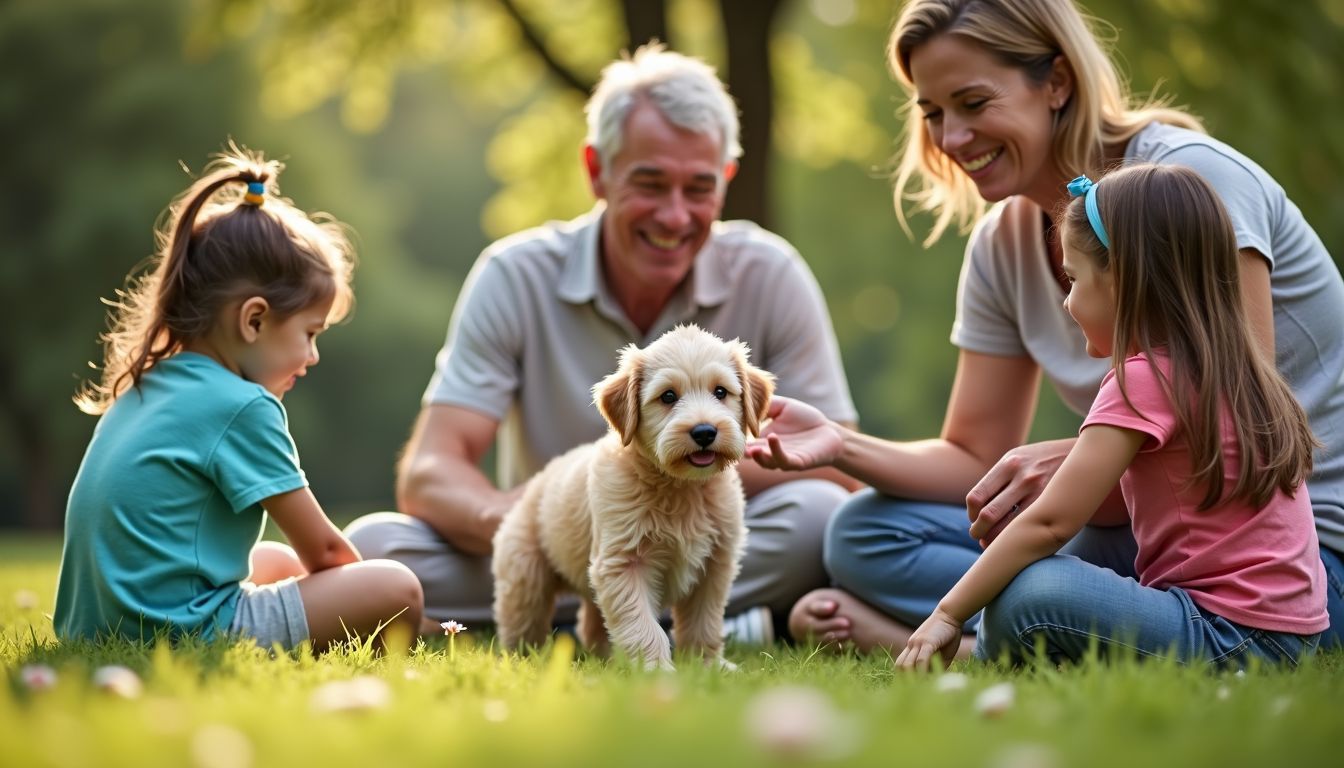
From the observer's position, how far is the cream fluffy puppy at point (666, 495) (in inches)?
152

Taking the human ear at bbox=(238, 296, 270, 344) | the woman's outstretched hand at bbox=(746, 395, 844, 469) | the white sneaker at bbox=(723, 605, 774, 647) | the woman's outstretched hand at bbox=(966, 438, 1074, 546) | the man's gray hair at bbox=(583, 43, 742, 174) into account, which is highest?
the man's gray hair at bbox=(583, 43, 742, 174)

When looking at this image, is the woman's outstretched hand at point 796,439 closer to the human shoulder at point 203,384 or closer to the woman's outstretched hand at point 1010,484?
the woman's outstretched hand at point 1010,484

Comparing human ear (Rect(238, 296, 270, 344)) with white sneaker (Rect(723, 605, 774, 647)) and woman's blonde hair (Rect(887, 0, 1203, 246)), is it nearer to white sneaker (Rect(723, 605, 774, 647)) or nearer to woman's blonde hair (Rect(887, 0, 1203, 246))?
white sneaker (Rect(723, 605, 774, 647))

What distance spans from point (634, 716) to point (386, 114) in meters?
22.0

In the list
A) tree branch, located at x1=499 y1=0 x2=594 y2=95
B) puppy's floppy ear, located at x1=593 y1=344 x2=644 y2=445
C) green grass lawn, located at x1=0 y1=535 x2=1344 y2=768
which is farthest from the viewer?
tree branch, located at x1=499 y1=0 x2=594 y2=95

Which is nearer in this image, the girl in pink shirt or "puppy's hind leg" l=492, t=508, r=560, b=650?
the girl in pink shirt

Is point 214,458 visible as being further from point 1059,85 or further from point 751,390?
point 1059,85

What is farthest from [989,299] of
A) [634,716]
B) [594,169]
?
[634,716]

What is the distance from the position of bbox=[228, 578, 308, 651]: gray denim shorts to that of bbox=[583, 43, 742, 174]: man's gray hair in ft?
7.77

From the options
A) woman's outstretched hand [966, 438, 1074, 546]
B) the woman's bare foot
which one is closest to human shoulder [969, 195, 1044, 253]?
woman's outstretched hand [966, 438, 1074, 546]

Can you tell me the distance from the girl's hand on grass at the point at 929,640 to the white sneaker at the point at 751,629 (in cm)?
141

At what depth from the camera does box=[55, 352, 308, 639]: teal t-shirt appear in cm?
380

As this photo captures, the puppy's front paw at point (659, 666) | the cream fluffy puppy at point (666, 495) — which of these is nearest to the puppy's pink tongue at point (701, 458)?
the cream fluffy puppy at point (666, 495)

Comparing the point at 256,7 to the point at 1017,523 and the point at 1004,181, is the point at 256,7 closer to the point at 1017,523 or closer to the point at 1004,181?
the point at 1004,181
